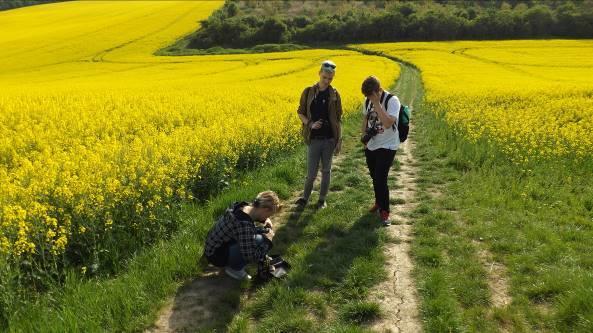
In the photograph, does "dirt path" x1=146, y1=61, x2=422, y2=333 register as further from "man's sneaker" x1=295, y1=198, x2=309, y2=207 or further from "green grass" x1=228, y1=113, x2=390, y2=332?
"man's sneaker" x1=295, y1=198, x2=309, y2=207

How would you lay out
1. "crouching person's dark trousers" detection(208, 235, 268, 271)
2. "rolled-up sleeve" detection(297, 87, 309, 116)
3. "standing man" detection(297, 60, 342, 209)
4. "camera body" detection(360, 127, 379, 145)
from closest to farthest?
"crouching person's dark trousers" detection(208, 235, 268, 271) < "camera body" detection(360, 127, 379, 145) < "standing man" detection(297, 60, 342, 209) < "rolled-up sleeve" detection(297, 87, 309, 116)

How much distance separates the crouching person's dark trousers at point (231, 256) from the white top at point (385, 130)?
7.24ft

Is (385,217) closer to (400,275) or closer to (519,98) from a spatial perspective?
(400,275)

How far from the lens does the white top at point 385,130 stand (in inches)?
232

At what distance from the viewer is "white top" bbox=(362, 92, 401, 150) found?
232 inches

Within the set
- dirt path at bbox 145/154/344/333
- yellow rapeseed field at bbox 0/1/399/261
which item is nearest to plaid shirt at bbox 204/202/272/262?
dirt path at bbox 145/154/344/333

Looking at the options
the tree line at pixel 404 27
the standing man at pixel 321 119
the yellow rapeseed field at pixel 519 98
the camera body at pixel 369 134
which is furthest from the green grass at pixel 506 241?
the tree line at pixel 404 27

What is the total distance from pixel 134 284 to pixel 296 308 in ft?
5.24

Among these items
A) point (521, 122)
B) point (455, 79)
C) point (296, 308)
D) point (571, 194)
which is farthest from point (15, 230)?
point (455, 79)

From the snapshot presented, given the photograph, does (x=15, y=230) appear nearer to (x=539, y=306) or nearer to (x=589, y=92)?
(x=539, y=306)

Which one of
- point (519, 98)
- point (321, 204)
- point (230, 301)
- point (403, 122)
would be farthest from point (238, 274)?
point (519, 98)

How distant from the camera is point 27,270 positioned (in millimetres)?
4582

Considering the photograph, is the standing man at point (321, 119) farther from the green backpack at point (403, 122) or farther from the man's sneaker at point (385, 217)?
the man's sneaker at point (385, 217)

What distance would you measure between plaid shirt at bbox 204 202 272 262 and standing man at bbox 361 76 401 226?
6.87 ft
